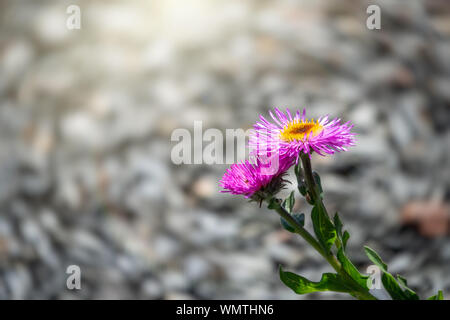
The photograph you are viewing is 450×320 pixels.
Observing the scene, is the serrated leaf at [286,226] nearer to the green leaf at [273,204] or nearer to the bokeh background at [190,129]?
the green leaf at [273,204]

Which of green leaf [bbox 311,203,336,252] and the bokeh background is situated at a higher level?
the bokeh background

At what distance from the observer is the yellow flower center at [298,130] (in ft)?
1.16

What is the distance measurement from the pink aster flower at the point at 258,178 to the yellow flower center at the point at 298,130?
0.02m

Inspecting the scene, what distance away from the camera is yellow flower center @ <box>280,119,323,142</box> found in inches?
13.9

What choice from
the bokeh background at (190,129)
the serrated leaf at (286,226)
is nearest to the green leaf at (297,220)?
the serrated leaf at (286,226)

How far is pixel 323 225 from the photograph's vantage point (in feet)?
1.19

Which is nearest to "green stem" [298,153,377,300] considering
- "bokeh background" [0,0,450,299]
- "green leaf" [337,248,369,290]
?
"green leaf" [337,248,369,290]

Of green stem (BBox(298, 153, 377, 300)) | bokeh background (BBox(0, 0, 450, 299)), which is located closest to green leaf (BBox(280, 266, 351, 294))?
green stem (BBox(298, 153, 377, 300))

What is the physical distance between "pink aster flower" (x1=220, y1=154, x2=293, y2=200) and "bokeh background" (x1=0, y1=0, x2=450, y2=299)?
30cm

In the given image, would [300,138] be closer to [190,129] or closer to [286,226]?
[286,226]

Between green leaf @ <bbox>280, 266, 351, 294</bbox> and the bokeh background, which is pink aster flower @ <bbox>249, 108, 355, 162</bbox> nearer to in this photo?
green leaf @ <bbox>280, 266, 351, 294</bbox>

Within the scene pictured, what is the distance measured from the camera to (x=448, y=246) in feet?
2.07

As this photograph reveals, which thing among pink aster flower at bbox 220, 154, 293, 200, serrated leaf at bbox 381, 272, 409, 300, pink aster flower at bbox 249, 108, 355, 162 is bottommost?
serrated leaf at bbox 381, 272, 409, 300

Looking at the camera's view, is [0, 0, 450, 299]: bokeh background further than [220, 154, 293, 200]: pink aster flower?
Yes
